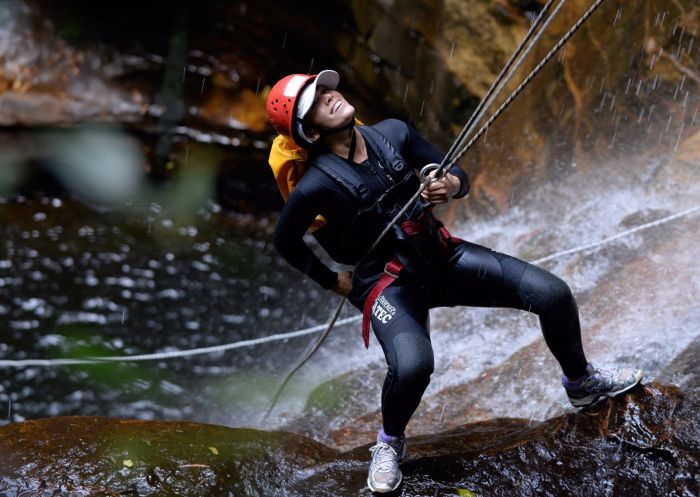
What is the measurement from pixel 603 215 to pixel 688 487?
3.95 m

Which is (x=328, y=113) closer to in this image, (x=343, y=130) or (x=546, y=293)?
(x=343, y=130)

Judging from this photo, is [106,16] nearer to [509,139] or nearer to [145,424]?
[509,139]

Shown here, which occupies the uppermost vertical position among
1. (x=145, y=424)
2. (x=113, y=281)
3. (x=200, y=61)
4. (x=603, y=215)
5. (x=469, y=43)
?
(x=469, y=43)

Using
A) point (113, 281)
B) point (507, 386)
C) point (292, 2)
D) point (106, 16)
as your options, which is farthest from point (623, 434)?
point (106, 16)

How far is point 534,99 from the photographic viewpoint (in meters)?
7.12

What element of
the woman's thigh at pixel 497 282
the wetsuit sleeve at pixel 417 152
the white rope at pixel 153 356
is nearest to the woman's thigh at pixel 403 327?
the woman's thigh at pixel 497 282

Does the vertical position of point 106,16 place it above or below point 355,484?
below

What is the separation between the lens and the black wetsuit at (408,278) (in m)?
2.83

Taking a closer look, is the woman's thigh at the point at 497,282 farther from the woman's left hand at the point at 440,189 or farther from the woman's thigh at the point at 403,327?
the woman's left hand at the point at 440,189

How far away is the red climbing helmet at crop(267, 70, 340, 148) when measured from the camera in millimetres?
2787

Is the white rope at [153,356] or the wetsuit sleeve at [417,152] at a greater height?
the wetsuit sleeve at [417,152]

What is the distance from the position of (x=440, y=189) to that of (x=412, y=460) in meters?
1.33

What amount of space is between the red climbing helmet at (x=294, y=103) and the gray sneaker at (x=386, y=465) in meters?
1.40

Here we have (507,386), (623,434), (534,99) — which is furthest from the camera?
(534,99)
